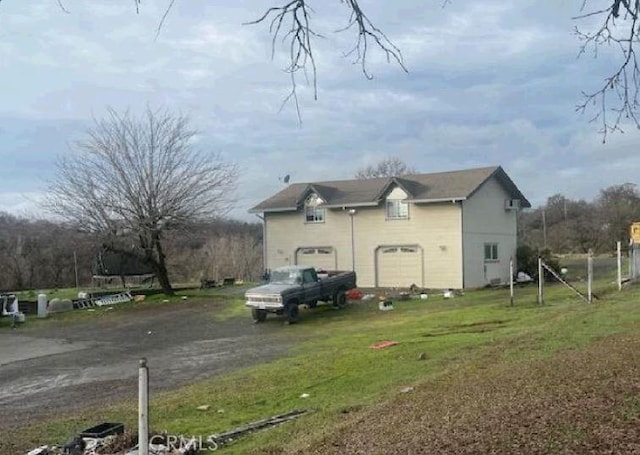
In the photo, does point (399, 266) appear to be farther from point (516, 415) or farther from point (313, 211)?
point (516, 415)

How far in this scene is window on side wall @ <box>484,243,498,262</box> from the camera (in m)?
37.9

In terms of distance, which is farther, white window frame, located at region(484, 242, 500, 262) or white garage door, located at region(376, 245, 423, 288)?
white window frame, located at region(484, 242, 500, 262)

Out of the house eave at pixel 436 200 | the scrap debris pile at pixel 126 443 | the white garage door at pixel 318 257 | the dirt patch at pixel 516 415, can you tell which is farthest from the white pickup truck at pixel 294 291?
the scrap debris pile at pixel 126 443

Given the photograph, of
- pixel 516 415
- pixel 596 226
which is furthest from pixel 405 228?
pixel 596 226

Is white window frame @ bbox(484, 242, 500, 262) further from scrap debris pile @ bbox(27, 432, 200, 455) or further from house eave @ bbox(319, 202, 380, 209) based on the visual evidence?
scrap debris pile @ bbox(27, 432, 200, 455)

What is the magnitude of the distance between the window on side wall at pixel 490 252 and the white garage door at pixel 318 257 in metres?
8.52

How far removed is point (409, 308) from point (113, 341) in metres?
11.1

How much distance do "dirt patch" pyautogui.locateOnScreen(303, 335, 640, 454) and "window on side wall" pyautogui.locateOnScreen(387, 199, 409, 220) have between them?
28.1m

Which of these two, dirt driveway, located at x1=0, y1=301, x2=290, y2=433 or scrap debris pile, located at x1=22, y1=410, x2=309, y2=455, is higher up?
scrap debris pile, located at x1=22, y1=410, x2=309, y2=455

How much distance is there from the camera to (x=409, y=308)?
87.7 feet

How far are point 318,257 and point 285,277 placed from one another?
13868 mm

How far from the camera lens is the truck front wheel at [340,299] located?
27797 millimetres

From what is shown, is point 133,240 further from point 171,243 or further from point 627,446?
point 627,446

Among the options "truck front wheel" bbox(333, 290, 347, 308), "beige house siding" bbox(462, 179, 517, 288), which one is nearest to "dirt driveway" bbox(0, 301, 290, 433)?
"truck front wheel" bbox(333, 290, 347, 308)
